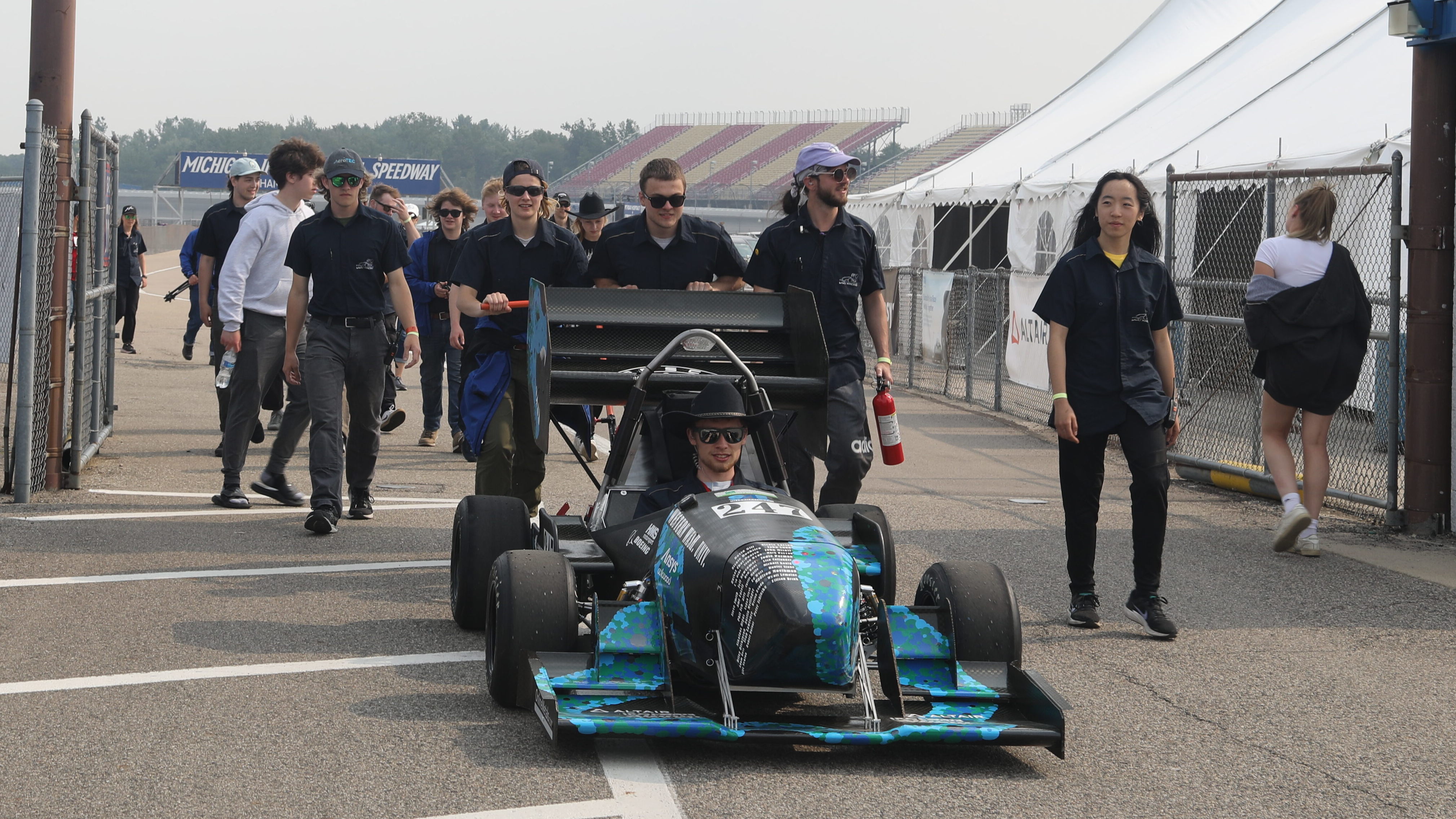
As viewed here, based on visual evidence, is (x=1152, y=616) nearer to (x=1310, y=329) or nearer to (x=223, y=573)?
(x=1310, y=329)

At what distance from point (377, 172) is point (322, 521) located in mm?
72821

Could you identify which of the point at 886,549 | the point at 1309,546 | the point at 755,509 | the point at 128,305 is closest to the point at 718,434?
the point at 755,509

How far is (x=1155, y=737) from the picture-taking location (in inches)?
195

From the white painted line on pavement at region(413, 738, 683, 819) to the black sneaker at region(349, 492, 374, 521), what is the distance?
4439mm

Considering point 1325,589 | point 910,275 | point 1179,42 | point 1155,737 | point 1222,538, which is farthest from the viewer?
point 1179,42

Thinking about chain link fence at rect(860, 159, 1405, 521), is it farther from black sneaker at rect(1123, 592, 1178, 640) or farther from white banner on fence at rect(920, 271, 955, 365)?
black sneaker at rect(1123, 592, 1178, 640)

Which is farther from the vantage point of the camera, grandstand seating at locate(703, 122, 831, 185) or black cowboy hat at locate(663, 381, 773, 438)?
grandstand seating at locate(703, 122, 831, 185)

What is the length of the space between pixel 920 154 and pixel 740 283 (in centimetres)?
5890

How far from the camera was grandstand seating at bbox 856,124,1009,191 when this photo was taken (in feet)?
202

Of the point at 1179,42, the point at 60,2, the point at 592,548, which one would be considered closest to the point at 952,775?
the point at 592,548

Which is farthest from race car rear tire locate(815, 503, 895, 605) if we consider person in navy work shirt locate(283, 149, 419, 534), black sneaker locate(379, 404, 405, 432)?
black sneaker locate(379, 404, 405, 432)

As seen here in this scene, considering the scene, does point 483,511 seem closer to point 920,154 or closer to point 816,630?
point 816,630

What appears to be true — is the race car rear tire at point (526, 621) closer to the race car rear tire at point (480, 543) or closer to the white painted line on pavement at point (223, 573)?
the race car rear tire at point (480, 543)

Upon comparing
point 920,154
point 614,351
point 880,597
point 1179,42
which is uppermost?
point 920,154
